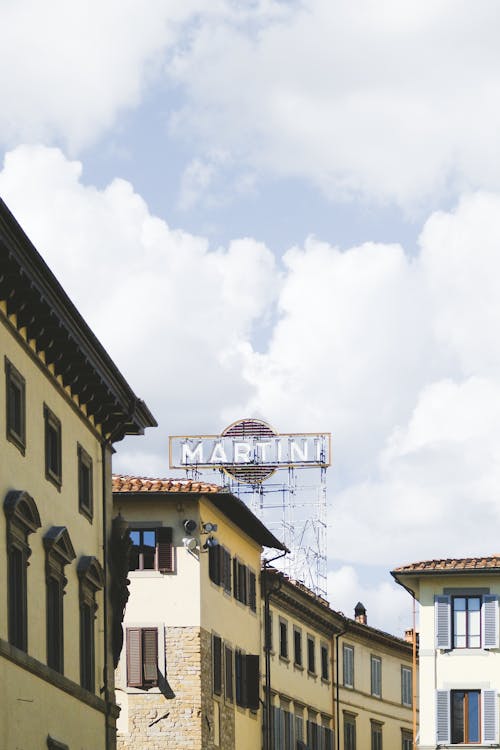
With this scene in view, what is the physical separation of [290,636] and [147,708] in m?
18.8

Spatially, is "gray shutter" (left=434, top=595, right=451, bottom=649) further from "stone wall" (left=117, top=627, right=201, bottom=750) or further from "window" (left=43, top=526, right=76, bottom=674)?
"window" (left=43, top=526, right=76, bottom=674)

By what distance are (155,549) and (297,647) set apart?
19867mm

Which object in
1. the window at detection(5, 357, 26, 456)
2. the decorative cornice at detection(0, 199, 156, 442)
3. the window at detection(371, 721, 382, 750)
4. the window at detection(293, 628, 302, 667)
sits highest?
the decorative cornice at detection(0, 199, 156, 442)

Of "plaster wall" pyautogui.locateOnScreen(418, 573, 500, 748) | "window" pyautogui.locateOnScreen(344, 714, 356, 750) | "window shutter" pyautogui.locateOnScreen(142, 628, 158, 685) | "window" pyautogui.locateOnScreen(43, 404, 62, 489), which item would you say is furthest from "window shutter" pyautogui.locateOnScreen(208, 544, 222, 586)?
"window" pyautogui.locateOnScreen(344, 714, 356, 750)

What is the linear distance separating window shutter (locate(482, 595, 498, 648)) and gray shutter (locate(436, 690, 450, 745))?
2347 millimetres

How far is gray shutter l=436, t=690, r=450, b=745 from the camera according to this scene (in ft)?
208

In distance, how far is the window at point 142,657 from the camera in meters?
55.4

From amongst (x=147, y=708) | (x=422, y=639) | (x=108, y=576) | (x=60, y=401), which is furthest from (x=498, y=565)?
(x=60, y=401)

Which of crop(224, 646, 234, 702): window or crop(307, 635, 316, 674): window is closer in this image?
crop(224, 646, 234, 702): window

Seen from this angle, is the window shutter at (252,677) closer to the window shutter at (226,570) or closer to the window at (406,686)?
the window shutter at (226,570)

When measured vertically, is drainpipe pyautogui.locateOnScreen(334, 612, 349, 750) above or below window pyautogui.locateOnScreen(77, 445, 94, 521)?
below

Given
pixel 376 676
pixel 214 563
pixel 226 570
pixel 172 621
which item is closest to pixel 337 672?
pixel 376 676

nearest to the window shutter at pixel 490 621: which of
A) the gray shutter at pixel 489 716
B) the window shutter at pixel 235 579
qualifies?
the gray shutter at pixel 489 716

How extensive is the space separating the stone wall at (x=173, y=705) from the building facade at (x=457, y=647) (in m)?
11.1
